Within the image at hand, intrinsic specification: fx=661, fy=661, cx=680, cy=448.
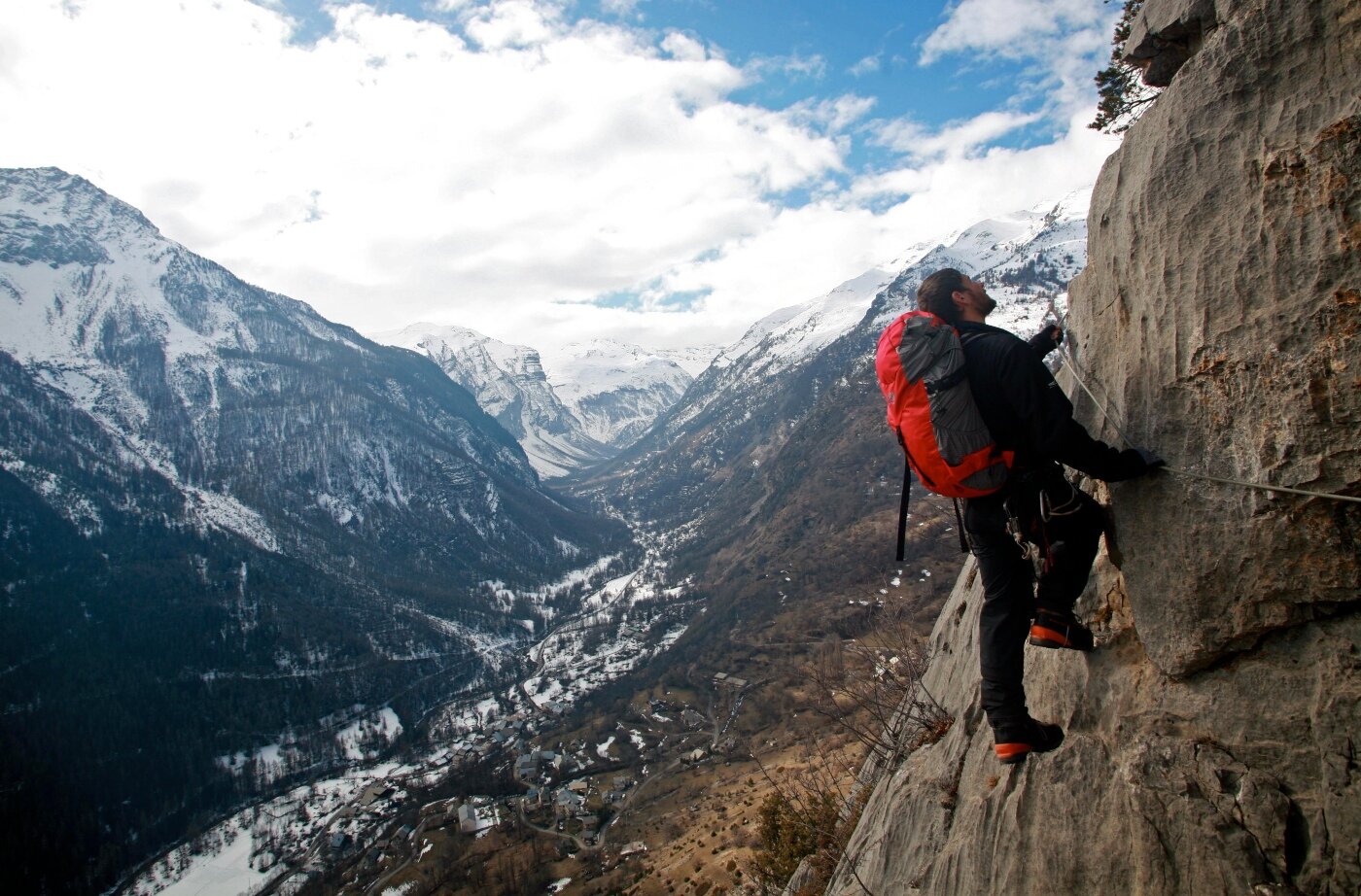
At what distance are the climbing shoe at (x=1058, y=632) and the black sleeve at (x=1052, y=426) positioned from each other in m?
1.28

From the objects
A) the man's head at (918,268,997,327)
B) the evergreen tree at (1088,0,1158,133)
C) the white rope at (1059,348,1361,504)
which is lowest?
the white rope at (1059,348,1361,504)

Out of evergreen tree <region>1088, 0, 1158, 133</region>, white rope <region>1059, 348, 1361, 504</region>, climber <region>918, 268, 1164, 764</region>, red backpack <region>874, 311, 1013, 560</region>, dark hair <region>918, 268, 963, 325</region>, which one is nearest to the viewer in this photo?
white rope <region>1059, 348, 1361, 504</region>

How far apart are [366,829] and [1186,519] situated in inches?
5324

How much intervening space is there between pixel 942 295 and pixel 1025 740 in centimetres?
380

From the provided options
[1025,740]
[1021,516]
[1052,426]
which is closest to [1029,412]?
[1052,426]

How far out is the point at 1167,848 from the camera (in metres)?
4.52

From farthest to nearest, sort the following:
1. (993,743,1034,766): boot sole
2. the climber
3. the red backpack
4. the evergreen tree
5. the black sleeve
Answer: the evergreen tree, (993,743,1034,766): boot sole, the red backpack, the climber, the black sleeve

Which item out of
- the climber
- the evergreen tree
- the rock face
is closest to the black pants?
the climber

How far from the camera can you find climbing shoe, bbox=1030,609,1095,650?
17.6ft

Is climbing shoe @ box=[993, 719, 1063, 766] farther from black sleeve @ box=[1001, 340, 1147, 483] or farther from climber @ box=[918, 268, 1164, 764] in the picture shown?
black sleeve @ box=[1001, 340, 1147, 483]

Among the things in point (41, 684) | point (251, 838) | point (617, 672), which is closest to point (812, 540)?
point (617, 672)

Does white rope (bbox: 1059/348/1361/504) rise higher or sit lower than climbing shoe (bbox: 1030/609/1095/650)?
higher

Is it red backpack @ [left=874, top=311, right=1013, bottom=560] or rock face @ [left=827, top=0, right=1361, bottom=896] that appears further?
red backpack @ [left=874, top=311, right=1013, bottom=560]

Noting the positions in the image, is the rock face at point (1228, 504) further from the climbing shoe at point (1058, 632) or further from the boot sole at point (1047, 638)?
the boot sole at point (1047, 638)
